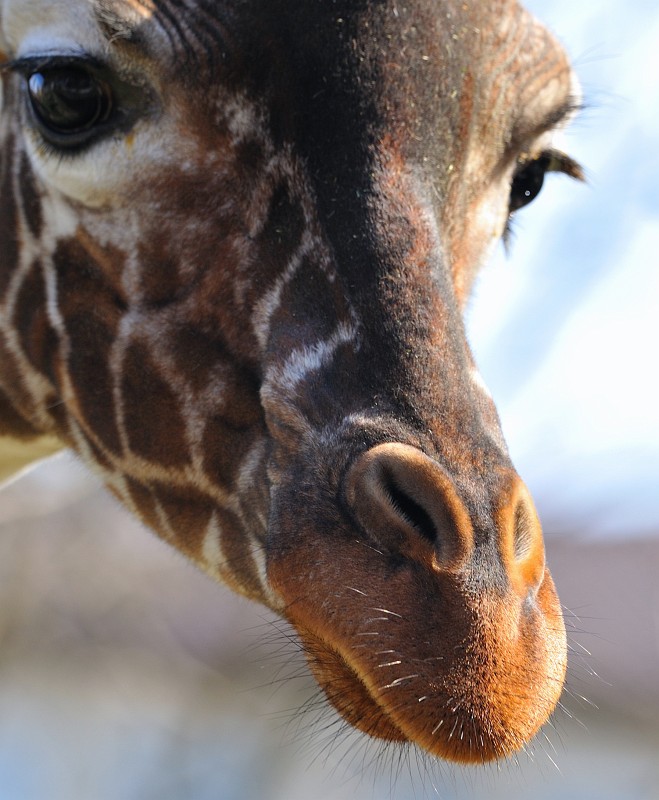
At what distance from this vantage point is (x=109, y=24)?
2459mm

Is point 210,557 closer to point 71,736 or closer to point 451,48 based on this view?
point 451,48

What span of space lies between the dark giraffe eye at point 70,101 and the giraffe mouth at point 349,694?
1434 mm

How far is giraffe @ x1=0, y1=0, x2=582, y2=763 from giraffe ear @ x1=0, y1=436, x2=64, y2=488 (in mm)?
475

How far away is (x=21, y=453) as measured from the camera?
3602mm

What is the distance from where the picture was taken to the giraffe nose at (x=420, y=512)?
1.90m

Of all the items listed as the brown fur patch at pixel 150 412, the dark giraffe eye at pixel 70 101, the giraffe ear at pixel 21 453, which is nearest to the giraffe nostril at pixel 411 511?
the brown fur patch at pixel 150 412

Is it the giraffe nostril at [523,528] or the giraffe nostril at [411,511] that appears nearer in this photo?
the giraffe nostril at [411,511]

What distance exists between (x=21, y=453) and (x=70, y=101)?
152 centimetres

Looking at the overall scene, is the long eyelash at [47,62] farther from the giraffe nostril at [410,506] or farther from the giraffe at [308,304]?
the giraffe nostril at [410,506]

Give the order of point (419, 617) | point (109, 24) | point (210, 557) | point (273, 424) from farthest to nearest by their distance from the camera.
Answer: point (210, 557), point (109, 24), point (273, 424), point (419, 617)

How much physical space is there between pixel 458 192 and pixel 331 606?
130 centimetres

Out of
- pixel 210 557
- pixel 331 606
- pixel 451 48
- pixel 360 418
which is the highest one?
pixel 451 48

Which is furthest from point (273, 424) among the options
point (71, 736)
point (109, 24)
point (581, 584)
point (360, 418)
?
point (71, 736)

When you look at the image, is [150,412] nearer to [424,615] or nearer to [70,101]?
[70,101]
